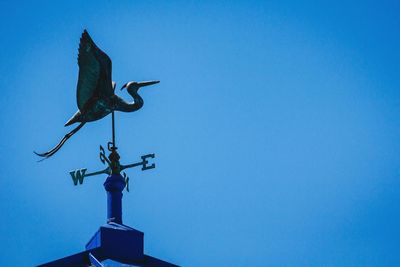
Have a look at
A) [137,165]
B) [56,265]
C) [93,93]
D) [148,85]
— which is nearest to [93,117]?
[93,93]

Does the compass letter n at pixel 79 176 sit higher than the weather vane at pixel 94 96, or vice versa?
the weather vane at pixel 94 96

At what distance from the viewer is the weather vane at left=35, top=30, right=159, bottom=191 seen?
27.7ft

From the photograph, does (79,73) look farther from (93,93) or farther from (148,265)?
(148,265)

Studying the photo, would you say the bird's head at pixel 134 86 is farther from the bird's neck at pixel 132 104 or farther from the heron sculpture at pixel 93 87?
the heron sculpture at pixel 93 87

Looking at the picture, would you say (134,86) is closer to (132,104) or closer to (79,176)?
(132,104)

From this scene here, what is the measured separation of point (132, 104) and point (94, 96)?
1071 millimetres

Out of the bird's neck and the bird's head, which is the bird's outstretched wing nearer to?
the bird's neck

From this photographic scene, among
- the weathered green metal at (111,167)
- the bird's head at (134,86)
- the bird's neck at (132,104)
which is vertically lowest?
the weathered green metal at (111,167)

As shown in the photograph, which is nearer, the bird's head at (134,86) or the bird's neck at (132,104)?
the bird's neck at (132,104)

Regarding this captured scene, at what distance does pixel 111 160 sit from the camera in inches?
332

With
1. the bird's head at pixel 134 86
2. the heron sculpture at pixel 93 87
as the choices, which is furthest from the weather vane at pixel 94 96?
the bird's head at pixel 134 86

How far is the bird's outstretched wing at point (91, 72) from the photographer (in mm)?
8398

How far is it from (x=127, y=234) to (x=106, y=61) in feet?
8.12

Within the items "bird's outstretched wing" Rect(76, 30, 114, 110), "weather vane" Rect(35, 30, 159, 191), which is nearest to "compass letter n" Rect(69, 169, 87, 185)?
"weather vane" Rect(35, 30, 159, 191)
